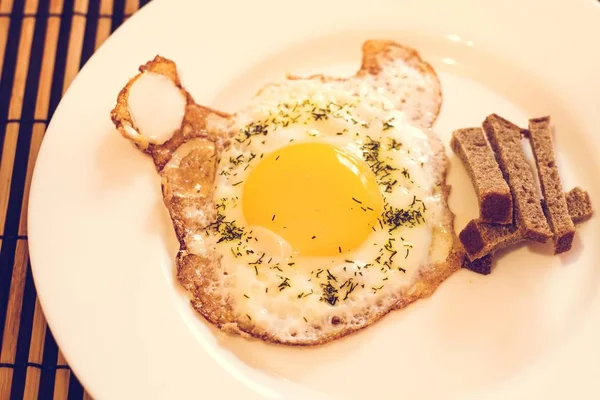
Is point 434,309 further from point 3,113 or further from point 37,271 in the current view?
point 3,113

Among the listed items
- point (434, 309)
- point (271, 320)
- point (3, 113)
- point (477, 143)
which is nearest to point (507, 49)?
point (477, 143)

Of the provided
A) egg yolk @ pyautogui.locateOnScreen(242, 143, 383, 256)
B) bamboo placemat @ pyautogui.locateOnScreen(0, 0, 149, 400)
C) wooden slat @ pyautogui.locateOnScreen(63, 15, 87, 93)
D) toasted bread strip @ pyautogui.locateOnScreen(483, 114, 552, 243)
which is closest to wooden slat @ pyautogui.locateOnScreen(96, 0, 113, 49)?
bamboo placemat @ pyautogui.locateOnScreen(0, 0, 149, 400)

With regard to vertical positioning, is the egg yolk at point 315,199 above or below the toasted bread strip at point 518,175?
below

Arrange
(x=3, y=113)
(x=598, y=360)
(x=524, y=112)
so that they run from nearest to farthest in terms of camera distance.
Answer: (x=598, y=360)
(x=524, y=112)
(x=3, y=113)

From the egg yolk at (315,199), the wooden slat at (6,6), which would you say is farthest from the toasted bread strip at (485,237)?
the wooden slat at (6,6)

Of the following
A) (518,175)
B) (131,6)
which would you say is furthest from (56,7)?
(518,175)

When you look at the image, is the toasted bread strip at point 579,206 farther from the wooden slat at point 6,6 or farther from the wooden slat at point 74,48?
the wooden slat at point 6,6

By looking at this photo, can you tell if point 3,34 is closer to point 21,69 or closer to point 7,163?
point 21,69
